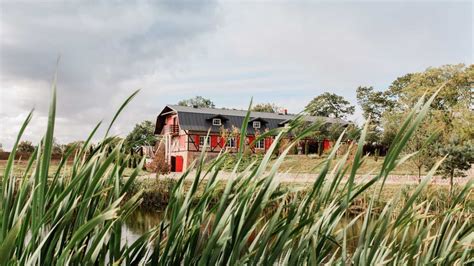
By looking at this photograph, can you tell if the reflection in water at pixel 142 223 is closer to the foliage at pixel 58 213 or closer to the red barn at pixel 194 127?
the foliage at pixel 58 213

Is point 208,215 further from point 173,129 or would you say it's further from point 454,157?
point 173,129

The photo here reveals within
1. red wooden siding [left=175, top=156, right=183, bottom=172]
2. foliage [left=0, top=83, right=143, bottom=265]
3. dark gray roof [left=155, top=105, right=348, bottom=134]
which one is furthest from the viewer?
red wooden siding [left=175, top=156, right=183, bottom=172]

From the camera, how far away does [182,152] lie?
31.0 metres

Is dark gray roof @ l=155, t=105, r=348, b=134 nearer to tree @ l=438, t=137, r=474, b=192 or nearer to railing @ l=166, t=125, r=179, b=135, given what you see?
railing @ l=166, t=125, r=179, b=135

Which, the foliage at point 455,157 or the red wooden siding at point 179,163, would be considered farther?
the red wooden siding at point 179,163

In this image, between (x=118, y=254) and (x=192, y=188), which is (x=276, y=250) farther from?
(x=118, y=254)

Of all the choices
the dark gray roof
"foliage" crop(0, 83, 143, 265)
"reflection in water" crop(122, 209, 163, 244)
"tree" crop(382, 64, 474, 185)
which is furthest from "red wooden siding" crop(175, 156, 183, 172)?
"foliage" crop(0, 83, 143, 265)

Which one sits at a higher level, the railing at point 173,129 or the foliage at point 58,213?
the railing at point 173,129

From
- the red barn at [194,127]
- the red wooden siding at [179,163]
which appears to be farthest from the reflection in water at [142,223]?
the red wooden siding at [179,163]

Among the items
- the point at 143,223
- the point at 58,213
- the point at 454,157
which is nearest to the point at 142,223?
the point at 143,223

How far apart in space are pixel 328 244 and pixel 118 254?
0.54 meters

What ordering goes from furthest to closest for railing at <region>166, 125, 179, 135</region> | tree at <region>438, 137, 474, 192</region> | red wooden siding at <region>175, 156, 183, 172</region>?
railing at <region>166, 125, 179, 135</region> → red wooden siding at <region>175, 156, 183, 172</region> → tree at <region>438, 137, 474, 192</region>

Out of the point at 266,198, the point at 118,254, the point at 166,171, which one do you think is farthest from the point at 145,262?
the point at 166,171

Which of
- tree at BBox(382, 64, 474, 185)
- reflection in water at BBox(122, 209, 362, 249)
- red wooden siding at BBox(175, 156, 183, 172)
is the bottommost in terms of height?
reflection in water at BBox(122, 209, 362, 249)
